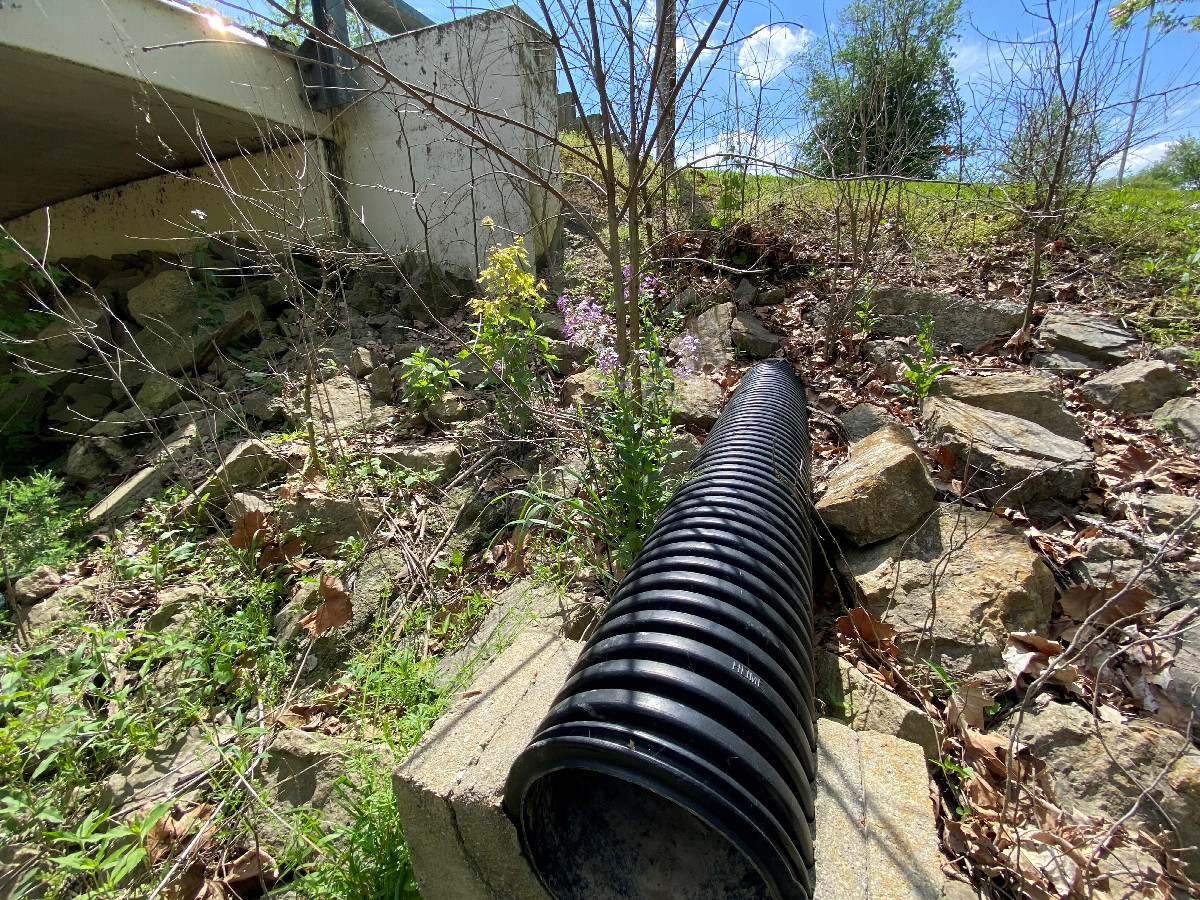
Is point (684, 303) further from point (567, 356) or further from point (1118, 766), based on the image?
point (1118, 766)

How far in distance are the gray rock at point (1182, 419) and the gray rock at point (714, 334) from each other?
2650 mm

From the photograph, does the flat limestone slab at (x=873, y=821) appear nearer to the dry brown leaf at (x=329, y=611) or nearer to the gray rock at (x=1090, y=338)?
the dry brown leaf at (x=329, y=611)

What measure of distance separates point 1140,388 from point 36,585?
694 cm

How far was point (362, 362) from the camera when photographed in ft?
16.1

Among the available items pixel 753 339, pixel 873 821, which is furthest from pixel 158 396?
pixel 873 821

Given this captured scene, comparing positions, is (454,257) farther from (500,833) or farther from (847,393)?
(500,833)

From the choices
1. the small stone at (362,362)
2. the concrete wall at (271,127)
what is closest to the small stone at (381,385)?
the small stone at (362,362)

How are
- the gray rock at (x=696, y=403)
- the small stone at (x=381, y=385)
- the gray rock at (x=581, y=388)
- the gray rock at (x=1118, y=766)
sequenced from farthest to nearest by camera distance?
the small stone at (x=381, y=385)
the gray rock at (x=581, y=388)
the gray rock at (x=696, y=403)
the gray rock at (x=1118, y=766)

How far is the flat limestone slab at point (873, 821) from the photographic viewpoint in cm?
129

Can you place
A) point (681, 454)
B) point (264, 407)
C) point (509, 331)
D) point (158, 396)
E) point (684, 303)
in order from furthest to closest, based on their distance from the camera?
point (684, 303) < point (158, 396) < point (264, 407) < point (509, 331) < point (681, 454)

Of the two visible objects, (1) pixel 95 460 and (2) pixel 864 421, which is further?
(1) pixel 95 460

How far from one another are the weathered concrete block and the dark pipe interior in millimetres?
134

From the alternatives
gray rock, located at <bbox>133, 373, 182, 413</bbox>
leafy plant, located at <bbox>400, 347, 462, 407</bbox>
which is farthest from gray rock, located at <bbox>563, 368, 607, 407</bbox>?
gray rock, located at <bbox>133, 373, 182, 413</bbox>

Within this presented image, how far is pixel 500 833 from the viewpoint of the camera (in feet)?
4.71
